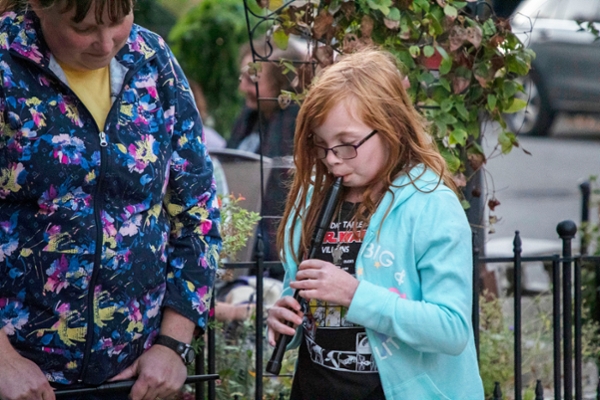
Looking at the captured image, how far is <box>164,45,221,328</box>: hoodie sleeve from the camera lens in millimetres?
2006

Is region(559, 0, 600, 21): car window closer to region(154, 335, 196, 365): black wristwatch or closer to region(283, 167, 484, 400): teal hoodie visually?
region(283, 167, 484, 400): teal hoodie

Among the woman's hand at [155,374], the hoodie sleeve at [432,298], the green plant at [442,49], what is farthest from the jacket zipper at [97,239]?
the green plant at [442,49]

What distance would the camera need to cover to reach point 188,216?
203cm

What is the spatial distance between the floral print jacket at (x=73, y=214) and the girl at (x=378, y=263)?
1.25 ft

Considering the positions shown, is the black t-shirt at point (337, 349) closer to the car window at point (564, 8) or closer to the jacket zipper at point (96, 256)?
the jacket zipper at point (96, 256)

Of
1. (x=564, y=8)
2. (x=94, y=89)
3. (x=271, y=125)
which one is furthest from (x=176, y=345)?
(x=564, y=8)

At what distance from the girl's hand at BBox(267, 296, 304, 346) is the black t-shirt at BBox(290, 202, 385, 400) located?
0.07 m

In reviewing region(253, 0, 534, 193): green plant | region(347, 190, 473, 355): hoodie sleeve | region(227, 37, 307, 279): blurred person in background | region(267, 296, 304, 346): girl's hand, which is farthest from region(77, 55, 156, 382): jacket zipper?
region(253, 0, 534, 193): green plant

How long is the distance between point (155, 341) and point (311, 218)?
0.50m

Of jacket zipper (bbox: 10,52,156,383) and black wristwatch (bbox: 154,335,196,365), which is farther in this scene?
black wristwatch (bbox: 154,335,196,365)

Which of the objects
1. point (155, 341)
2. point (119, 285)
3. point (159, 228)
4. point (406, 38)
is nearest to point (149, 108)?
point (159, 228)

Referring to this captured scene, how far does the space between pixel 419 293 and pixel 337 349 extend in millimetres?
241

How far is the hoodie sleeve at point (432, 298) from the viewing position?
188 centimetres

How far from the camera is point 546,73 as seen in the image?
1241 centimetres
